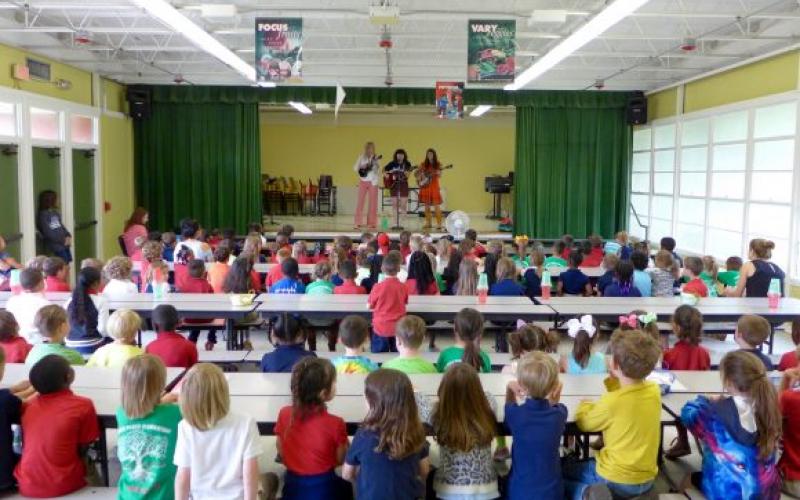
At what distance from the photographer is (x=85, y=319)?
4.82m

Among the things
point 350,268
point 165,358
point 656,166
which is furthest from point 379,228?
point 165,358

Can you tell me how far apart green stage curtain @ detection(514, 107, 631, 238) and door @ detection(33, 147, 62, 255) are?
814 cm

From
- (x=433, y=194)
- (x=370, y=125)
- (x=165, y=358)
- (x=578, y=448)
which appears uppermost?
(x=370, y=125)

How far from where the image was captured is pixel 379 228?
14.7 metres

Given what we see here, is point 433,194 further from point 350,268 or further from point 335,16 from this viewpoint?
point 350,268

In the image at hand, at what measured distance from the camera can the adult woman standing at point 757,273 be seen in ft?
21.5

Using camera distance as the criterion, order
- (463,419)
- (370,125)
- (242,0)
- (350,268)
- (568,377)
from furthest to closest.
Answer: (370,125) < (242,0) < (350,268) < (568,377) < (463,419)

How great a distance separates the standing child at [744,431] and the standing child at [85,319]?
3.76 m

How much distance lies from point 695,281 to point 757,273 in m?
0.72

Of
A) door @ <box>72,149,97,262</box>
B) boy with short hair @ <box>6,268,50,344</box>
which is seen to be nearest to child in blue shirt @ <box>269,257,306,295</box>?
boy with short hair @ <box>6,268,50,344</box>

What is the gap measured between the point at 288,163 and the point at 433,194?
21.9ft

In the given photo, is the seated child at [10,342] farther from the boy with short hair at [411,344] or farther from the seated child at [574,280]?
the seated child at [574,280]

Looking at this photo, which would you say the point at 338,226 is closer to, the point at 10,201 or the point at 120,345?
the point at 10,201

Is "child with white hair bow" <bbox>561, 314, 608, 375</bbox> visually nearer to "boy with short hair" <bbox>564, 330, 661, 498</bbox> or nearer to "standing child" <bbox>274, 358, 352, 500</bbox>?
"boy with short hair" <bbox>564, 330, 661, 498</bbox>
